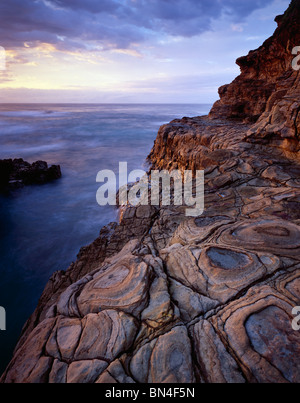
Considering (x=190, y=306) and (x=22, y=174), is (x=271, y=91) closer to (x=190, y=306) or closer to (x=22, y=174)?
(x=190, y=306)

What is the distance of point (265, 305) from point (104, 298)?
6.90 feet

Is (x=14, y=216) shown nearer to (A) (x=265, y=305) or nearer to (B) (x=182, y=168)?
(B) (x=182, y=168)

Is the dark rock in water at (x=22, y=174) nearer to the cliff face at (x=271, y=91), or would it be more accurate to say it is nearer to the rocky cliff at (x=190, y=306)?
the rocky cliff at (x=190, y=306)

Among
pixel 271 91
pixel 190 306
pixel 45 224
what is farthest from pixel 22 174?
pixel 271 91

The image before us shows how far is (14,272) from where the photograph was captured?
7762 mm

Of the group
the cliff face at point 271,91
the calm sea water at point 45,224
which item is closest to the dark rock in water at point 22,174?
the calm sea water at point 45,224

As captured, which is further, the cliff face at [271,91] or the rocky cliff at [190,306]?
the cliff face at [271,91]

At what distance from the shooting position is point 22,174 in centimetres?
1490

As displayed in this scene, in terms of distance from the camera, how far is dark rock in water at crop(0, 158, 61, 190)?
45.5ft

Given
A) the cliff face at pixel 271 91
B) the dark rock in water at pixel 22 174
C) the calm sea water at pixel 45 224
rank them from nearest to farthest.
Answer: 1. the cliff face at pixel 271 91
2. the calm sea water at pixel 45 224
3. the dark rock in water at pixel 22 174

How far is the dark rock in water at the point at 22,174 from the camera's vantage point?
1387cm

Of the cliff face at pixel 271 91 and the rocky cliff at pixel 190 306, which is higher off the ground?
the cliff face at pixel 271 91

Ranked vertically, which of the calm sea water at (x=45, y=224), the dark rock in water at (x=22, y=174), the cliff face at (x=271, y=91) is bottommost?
the calm sea water at (x=45, y=224)
